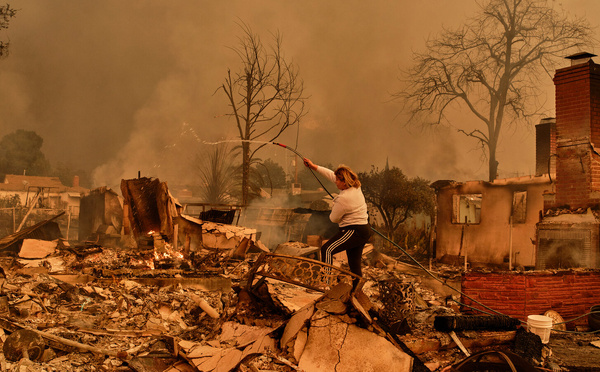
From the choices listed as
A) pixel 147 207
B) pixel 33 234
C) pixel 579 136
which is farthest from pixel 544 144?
pixel 33 234

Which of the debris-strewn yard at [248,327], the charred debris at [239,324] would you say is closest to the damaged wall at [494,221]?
the charred debris at [239,324]

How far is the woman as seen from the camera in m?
5.46

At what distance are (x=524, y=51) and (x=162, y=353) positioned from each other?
23977 millimetres

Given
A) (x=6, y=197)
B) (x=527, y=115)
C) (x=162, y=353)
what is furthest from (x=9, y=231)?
(x=527, y=115)

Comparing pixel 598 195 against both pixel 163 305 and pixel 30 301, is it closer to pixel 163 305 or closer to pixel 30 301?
pixel 163 305

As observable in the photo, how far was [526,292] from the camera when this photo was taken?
6.57 metres

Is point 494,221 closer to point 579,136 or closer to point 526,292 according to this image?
point 579,136

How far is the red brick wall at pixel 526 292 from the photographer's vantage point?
652cm

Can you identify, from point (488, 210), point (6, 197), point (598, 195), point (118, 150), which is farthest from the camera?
point (118, 150)

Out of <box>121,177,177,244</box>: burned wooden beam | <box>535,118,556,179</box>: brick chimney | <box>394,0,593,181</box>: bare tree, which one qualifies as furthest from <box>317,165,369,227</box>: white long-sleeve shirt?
<box>394,0,593,181</box>: bare tree

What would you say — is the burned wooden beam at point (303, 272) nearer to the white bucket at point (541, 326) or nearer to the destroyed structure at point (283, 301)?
the destroyed structure at point (283, 301)

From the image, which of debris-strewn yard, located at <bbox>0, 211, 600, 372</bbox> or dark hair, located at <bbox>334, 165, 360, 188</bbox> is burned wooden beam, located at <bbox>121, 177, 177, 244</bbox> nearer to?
debris-strewn yard, located at <bbox>0, 211, 600, 372</bbox>

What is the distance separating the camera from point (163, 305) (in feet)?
22.0

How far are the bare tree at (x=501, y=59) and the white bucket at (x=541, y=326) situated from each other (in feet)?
54.5
